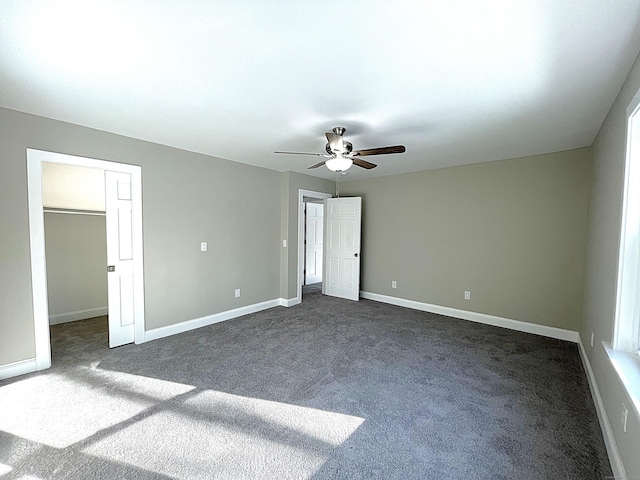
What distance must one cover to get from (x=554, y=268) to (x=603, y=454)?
264cm

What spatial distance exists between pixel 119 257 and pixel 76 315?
5.98 ft

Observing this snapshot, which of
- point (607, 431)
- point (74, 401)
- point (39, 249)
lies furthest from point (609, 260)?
point (39, 249)

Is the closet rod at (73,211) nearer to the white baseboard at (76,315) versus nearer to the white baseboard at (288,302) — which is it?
the white baseboard at (76,315)

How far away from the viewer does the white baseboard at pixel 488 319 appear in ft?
12.4

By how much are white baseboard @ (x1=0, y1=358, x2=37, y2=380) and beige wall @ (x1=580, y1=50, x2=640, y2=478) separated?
4505 mm

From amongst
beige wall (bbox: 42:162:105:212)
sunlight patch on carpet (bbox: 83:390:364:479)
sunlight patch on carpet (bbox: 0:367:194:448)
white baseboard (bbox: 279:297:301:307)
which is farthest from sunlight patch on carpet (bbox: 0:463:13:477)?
white baseboard (bbox: 279:297:301:307)

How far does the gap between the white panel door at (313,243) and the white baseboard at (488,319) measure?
2.41 metres

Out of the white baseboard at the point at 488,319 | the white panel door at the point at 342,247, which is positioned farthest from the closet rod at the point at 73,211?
the white baseboard at the point at 488,319

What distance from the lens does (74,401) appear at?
231 centimetres

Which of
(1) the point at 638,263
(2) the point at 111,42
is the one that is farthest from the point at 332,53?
(1) the point at 638,263

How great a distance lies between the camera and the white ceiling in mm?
1416

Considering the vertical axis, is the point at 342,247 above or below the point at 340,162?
below

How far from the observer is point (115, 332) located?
335 centimetres

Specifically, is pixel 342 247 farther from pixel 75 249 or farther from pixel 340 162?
pixel 75 249
